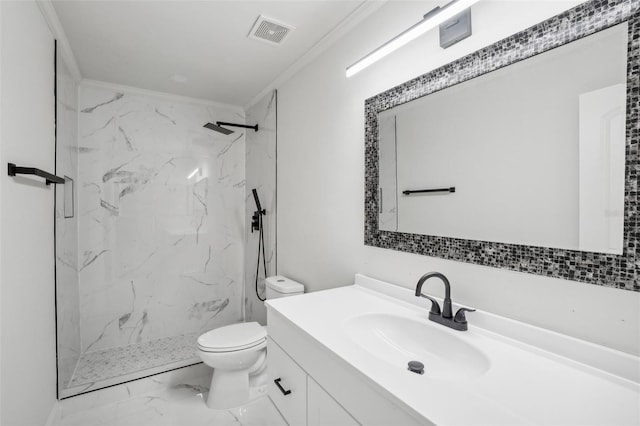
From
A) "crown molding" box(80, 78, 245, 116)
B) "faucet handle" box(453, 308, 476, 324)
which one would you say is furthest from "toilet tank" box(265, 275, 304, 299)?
"crown molding" box(80, 78, 245, 116)

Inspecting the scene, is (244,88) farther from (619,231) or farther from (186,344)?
(619,231)

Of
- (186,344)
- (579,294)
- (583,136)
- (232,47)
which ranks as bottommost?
(186,344)

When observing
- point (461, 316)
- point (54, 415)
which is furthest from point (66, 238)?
point (461, 316)

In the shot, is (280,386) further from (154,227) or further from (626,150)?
(154,227)

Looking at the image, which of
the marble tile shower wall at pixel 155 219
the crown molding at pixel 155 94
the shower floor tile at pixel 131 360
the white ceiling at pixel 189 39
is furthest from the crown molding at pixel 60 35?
the shower floor tile at pixel 131 360

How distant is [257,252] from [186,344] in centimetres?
104

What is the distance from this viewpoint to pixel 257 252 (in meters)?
2.96

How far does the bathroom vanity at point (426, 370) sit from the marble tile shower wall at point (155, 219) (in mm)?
2003

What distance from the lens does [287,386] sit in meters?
1.21

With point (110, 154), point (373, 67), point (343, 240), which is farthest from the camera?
point (110, 154)

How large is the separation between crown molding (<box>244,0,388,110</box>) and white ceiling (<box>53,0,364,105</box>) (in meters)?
0.02

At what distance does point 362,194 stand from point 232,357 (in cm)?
129

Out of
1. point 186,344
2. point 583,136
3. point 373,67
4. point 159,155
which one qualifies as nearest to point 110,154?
point 159,155

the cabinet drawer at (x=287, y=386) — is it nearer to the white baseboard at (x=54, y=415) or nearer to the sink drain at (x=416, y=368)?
the sink drain at (x=416, y=368)
